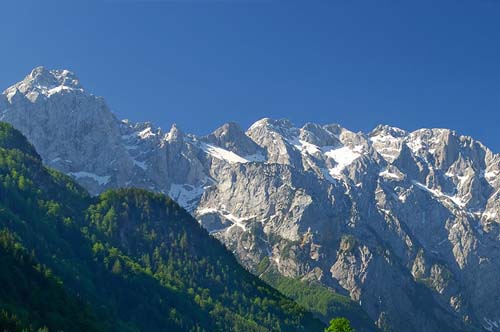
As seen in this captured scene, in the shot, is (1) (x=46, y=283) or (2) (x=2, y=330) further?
(1) (x=46, y=283)

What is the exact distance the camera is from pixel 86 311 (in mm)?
172125

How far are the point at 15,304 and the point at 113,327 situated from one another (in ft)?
141

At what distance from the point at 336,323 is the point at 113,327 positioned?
239 ft

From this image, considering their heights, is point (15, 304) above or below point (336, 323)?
below

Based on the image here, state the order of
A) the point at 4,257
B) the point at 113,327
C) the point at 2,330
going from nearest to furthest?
the point at 2,330 → the point at 4,257 → the point at 113,327

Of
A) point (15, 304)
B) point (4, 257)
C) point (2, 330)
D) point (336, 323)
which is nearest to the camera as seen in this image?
point (2, 330)

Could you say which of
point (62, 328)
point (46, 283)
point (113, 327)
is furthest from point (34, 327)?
point (113, 327)

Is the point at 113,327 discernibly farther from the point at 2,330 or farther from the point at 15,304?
the point at 2,330

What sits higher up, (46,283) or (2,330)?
(46,283)

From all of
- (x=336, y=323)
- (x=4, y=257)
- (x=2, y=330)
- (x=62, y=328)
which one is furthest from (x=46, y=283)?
(x=336, y=323)

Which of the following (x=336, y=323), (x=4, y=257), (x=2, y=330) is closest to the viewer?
(x=2, y=330)

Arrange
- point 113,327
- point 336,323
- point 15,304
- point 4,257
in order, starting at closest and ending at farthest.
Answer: point 336,323, point 15,304, point 4,257, point 113,327

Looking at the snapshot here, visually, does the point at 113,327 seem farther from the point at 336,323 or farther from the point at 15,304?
the point at 336,323

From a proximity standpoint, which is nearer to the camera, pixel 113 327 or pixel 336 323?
pixel 336 323
